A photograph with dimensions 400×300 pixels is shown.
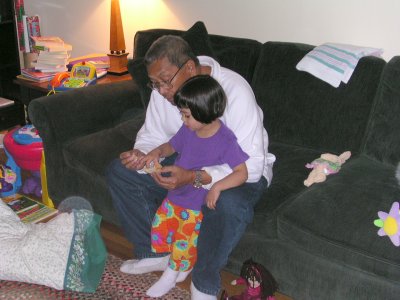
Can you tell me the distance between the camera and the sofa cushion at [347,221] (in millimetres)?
1597

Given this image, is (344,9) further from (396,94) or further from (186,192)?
(186,192)

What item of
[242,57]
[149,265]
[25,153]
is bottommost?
[149,265]

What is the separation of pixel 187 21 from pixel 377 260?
6.67 ft

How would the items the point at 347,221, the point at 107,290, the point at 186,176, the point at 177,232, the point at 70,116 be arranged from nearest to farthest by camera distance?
the point at 347,221
the point at 186,176
the point at 177,232
the point at 107,290
the point at 70,116

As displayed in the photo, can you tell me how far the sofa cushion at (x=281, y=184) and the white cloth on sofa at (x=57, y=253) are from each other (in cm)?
73

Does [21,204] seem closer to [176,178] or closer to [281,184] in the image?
[176,178]

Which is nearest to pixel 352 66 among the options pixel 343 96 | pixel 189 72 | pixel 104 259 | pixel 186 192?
pixel 343 96

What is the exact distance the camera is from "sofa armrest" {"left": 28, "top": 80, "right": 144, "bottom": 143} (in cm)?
238

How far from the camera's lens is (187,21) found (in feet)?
10.1

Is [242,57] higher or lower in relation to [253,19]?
lower

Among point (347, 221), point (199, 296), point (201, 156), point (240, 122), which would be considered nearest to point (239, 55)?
point (240, 122)

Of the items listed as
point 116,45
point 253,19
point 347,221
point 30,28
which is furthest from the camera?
point 30,28

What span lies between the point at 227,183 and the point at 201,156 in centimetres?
17

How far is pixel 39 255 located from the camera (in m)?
2.01
